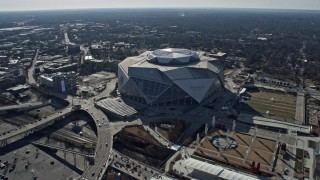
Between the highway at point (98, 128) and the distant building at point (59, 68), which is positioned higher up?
the distant building at point (59, 68)

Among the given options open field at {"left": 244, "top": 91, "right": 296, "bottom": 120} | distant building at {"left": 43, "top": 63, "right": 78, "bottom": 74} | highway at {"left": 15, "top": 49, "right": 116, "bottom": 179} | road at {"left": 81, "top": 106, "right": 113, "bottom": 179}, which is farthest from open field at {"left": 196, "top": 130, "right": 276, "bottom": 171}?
distant building at {"left": 43, "top": 63, "right": 78, "bottom": 74}

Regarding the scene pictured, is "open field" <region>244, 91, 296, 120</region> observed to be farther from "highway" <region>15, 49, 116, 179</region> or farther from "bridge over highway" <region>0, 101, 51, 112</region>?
"bridge over highway" <region>0, 101, 51, 112</region>

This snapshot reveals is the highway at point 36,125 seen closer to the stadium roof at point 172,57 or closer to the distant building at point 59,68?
the stadium roof at point 172,57

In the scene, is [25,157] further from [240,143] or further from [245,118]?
[245,118]

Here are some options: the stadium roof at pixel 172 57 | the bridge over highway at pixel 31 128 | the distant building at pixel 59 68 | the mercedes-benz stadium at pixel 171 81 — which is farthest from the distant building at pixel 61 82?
the stadium roof at pixel 172 57

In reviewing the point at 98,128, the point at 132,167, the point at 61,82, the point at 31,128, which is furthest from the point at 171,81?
the point at 61,82

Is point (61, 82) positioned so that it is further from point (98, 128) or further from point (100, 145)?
point (100, 145)
